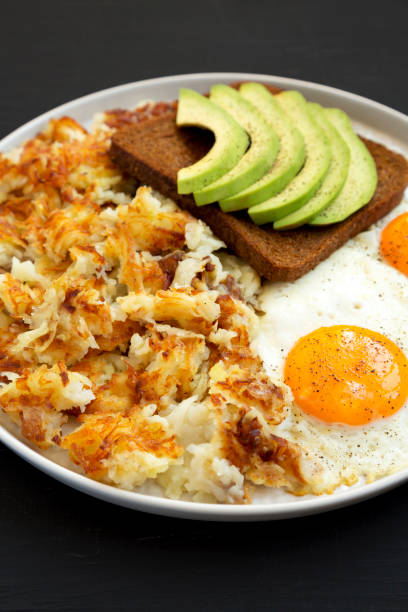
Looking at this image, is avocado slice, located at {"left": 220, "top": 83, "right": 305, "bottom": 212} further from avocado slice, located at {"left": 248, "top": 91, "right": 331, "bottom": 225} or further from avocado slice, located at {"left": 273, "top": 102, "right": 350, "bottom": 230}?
avocado slice, located at {"left": 273, "top": 102, "right": 350, "bottom": 230}

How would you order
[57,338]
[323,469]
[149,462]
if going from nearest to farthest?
[149,462] → [323,469] → [57,338]

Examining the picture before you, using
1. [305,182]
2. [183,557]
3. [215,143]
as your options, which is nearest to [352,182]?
[305,182]

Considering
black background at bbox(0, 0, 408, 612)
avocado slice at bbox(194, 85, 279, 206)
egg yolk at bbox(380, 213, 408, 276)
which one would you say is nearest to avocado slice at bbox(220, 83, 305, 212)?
avocado slice at bbox(194, 85, 279, 206)

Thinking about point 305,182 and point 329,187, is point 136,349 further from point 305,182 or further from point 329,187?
point 329,187

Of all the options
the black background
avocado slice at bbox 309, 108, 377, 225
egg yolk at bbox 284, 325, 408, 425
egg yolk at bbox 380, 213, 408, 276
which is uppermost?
avocado slice at bbox 309, 108, 377, 225

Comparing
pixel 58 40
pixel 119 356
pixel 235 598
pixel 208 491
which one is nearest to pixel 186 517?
pixel 208 491

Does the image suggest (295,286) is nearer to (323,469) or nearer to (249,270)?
(249,270)
